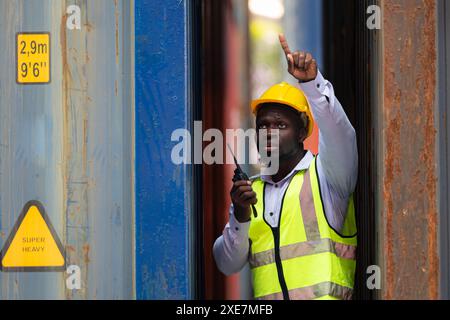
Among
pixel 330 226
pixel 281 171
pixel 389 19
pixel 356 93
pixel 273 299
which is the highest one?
pixel 389 19

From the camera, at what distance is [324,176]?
385cm

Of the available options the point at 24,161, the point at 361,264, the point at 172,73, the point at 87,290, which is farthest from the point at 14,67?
the point at 361,264

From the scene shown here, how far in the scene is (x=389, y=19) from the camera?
370 centimetres

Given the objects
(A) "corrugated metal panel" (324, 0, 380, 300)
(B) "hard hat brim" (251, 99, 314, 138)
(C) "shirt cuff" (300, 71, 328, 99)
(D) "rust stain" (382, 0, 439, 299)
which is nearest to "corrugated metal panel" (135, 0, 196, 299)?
(B) "hard hat brim" (251, 99, 314, 138)

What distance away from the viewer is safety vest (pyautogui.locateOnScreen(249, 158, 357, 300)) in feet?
A: 12.4

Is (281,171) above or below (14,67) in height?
below

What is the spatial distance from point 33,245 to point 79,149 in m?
0.49

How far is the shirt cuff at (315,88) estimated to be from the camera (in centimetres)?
371

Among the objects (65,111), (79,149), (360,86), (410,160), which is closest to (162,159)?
(79,149)

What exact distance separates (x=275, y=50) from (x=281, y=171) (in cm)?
56

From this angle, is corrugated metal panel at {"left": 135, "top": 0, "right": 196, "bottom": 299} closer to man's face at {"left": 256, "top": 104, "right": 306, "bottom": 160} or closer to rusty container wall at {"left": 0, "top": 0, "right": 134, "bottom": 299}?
rusty container wall at {"left": 0, "top": 0, "right": 134, "bottom": 299}

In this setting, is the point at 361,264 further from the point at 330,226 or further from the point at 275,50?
the point at 275,50

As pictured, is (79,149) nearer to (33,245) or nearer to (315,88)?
(33,245)

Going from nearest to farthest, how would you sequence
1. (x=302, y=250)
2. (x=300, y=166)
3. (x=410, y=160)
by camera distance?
(x=410, y=160)
(x=302, y=250)
(x=300, y=166)
